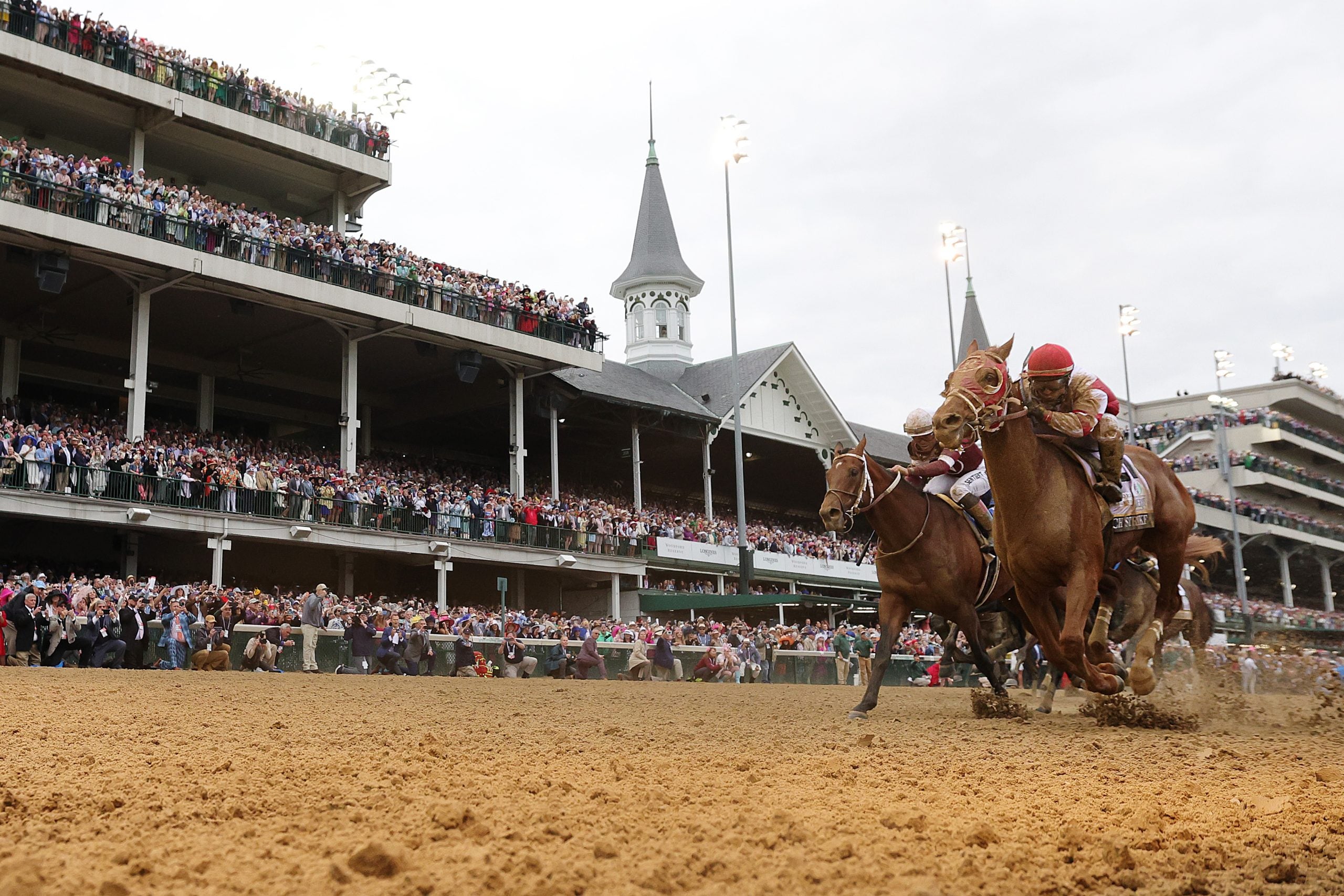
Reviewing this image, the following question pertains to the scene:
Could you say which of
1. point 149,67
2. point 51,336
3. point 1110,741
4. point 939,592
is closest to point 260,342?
point 51,336

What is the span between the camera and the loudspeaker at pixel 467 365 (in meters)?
33.3

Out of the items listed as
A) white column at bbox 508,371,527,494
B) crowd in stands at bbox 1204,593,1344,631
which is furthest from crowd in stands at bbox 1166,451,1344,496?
white column at bbox 508,371,527,494

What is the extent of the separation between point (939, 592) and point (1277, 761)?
14.7 feet

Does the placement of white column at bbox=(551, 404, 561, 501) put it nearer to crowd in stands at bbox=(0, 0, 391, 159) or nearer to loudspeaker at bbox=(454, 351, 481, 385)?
loudspeaker at bbox=(454, 351, 481, 385)

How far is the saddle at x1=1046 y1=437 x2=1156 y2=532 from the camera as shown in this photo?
28.9 feet

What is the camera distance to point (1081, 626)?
322 inches

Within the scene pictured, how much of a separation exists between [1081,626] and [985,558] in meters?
3.55

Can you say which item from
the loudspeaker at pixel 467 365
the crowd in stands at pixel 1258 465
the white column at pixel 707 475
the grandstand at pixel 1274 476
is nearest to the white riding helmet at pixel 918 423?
the loudspeaker at pixel 467 365

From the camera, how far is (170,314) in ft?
103

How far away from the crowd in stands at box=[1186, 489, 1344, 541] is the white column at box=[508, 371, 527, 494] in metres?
41.3

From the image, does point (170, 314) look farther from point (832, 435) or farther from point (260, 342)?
point (832, 435)

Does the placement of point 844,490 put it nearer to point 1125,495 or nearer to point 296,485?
point 1125,495

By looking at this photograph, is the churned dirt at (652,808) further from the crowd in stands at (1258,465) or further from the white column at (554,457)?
the crowd in stands at (1258,465)

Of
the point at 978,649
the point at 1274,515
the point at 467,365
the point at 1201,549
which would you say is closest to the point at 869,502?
the point at 978,649
